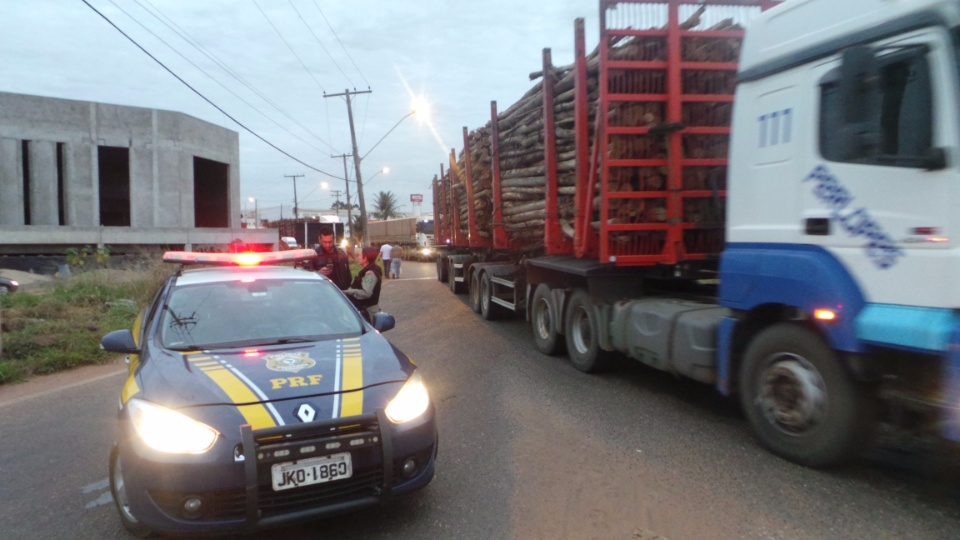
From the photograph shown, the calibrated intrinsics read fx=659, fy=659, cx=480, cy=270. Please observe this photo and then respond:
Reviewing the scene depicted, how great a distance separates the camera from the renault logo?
325cm

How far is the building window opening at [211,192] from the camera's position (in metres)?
37.2

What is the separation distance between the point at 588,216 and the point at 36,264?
25775 millimetres

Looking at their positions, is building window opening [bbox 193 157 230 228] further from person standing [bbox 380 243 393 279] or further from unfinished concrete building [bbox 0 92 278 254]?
person standing [bbox 380 243 393 279]

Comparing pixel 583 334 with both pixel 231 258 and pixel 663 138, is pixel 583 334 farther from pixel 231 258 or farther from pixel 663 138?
pixel 231 258

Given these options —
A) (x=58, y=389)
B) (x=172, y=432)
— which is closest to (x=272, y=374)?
(x=172, y=432)

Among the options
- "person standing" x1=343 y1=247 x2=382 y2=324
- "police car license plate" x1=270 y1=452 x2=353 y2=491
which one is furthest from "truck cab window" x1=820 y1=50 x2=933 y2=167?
"person standing" x1=343 y1=247 x2=382 y2=324

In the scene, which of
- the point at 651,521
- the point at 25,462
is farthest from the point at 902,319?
the point at 25,462

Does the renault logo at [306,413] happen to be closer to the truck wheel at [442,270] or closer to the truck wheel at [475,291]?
the truck wheel at [475,291]

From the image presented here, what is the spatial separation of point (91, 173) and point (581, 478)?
3138 cm

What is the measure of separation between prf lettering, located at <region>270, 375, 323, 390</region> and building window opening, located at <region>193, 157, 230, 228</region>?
34.2 meters

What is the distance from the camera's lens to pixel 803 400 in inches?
167

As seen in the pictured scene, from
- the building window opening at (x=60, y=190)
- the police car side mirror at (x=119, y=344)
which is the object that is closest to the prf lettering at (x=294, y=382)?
the police car side mirror at (x=119, y=344)

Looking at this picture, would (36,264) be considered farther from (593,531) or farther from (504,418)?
(593,531)

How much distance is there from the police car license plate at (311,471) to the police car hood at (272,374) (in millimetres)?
287
